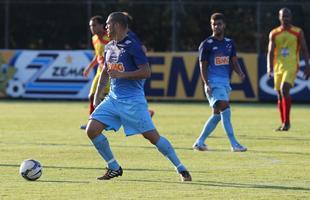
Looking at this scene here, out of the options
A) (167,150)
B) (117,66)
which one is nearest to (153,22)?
(117,66)

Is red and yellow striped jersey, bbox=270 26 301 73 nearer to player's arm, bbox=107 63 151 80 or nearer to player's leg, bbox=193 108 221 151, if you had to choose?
player's leg, bbox=193 108 221 151

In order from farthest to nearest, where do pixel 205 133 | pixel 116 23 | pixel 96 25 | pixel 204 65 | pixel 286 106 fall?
pixel 286 106
pixel 96 25
pixel 205 133
pixel 204 65
pixel 116 23

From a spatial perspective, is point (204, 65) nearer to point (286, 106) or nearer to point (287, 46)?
point (286, 106)

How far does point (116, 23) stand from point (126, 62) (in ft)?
1.59

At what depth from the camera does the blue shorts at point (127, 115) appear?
11578 millimetres

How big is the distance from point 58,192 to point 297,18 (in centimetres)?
2238

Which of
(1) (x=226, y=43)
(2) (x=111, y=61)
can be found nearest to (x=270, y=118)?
(1) (x=226, y=43)

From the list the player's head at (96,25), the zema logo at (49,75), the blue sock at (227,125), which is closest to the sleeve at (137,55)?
the blue sock at (227,125)

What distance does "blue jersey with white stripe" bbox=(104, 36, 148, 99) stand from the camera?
11625mm

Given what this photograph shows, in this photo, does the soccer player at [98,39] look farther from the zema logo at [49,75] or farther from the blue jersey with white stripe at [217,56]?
the zema logo at [49,75]

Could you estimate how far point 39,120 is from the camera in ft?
71.9

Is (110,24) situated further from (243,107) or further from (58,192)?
(243,107)

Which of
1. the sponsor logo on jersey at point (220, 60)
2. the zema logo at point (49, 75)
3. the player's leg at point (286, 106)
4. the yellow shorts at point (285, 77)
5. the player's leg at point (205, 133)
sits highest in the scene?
the sponsor logo on jersey at point (220, 60)

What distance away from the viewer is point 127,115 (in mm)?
11648
